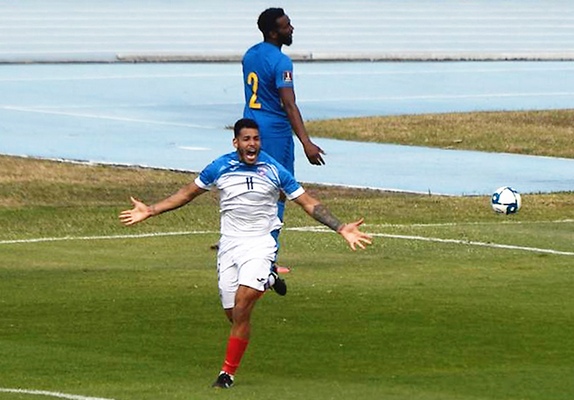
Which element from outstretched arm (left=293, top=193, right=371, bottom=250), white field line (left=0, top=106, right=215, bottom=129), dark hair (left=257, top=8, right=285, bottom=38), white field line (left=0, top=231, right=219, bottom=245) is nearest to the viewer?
outstretched arm (left=293, top=193, right=371, bottom=250)

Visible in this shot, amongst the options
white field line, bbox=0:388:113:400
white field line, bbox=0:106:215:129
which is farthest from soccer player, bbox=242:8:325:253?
white field line, bbox=0:106:215:129

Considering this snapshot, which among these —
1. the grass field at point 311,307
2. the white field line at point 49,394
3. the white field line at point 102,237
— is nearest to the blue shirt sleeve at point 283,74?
the grass field at point 311,307

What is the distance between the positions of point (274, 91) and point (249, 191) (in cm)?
406

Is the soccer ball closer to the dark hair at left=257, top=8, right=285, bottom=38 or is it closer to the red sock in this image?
the dark hair at left=257, top=8, right=285, bottom=38

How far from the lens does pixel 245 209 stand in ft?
36.7

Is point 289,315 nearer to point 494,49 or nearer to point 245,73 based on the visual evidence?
point 245,73

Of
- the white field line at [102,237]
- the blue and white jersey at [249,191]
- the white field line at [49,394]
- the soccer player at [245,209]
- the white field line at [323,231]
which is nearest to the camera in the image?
the white field line at [49,394]

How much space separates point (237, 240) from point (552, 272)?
5039 mm

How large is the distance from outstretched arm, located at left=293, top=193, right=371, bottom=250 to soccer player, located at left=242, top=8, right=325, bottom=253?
11.9 feet

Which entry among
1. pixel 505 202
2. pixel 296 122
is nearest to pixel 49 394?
pixel 296 122

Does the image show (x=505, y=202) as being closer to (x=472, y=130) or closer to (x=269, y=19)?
(x=269, y=19)

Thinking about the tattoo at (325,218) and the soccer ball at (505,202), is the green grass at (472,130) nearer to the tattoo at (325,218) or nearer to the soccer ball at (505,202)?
the soccer ball at (505,202)

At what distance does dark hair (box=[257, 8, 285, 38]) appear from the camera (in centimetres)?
1495

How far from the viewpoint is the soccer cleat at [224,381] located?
10.7 meters
